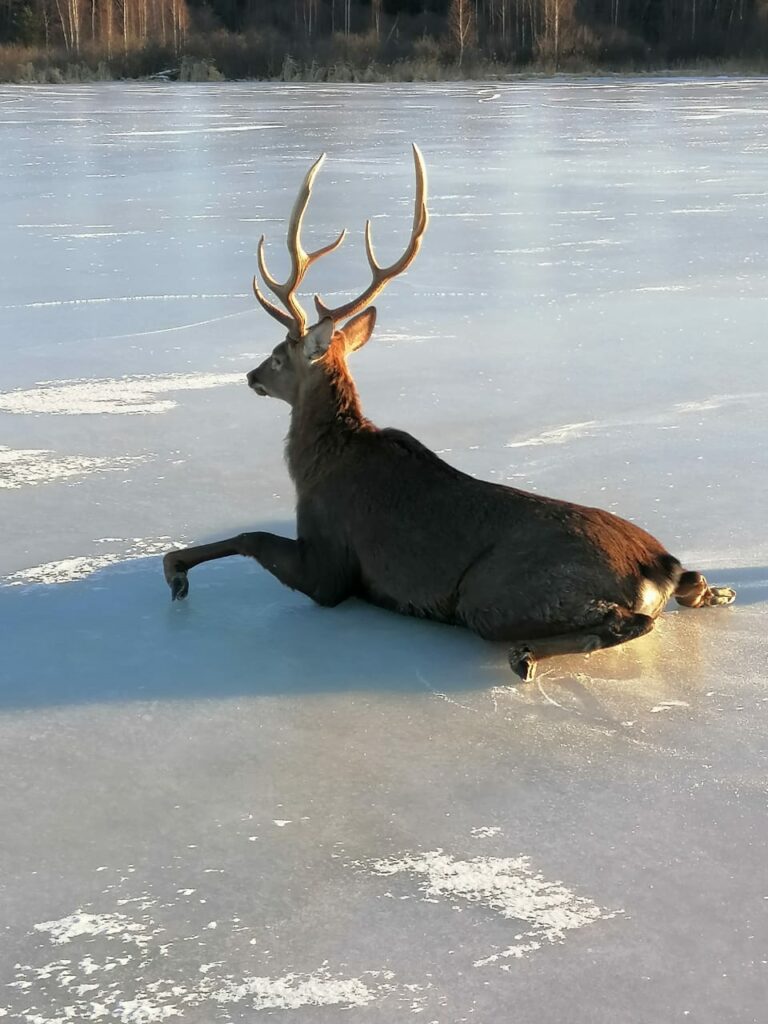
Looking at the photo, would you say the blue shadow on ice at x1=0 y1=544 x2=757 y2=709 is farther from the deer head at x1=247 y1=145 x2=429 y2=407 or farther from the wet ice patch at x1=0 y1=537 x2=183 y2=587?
the deer head at x1=247 y1=145 x2=429 y2=407

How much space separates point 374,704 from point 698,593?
1.04 meters

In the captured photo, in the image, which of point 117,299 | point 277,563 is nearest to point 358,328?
point 277,563

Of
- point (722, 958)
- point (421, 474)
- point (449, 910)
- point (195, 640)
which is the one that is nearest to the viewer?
point (722, 958)

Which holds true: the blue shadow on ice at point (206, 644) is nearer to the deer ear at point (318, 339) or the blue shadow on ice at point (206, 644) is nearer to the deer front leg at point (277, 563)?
the deer front leg at point (277, 563)

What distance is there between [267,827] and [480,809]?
0.44 m

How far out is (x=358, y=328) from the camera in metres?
5.16

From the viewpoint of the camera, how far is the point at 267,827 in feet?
10.4

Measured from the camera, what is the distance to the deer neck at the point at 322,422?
4.80m

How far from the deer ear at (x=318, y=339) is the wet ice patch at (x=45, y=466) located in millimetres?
1151

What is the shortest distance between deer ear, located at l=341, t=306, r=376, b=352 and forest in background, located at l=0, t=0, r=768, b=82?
115 ft

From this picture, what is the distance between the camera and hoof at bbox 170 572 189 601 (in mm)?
4535

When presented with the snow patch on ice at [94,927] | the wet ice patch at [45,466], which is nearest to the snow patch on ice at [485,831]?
the snow patch on ice at [94,927]

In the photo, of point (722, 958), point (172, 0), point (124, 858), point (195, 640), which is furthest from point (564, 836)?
point (172, 0)

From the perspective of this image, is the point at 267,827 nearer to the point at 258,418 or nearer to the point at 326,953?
the point at 326,953
